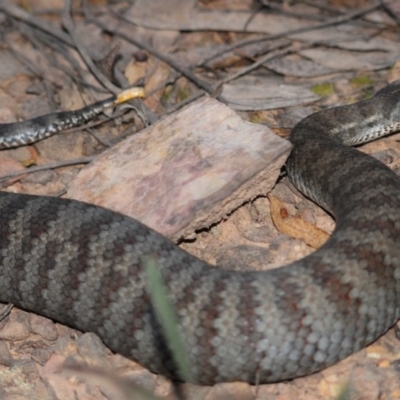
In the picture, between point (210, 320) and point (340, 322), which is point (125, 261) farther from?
point (340, 322)

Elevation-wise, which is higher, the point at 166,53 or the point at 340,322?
the point at 166,53

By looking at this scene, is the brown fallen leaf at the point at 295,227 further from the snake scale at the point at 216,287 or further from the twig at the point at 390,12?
the twig at the point at 390,12

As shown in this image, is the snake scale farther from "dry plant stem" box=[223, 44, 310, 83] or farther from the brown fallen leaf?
"dry plant stem" box=[223, 44, 310, 83]

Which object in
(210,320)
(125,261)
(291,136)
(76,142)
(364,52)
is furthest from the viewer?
(364,52)

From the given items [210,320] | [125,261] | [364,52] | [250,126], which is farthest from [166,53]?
[210,320]

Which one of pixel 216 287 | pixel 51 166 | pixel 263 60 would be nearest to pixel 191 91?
pixel 263 60

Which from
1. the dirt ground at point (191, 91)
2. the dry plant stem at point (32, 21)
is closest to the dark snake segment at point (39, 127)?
the dirt ground at point (191, 91)

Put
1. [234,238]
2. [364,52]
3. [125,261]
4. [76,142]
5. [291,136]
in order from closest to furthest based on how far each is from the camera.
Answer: [125,261] → [234,238] → [291,136] → [76,142] → [364,52]

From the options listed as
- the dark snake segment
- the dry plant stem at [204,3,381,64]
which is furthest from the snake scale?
the dry plant stem at [204,3,381,64]
